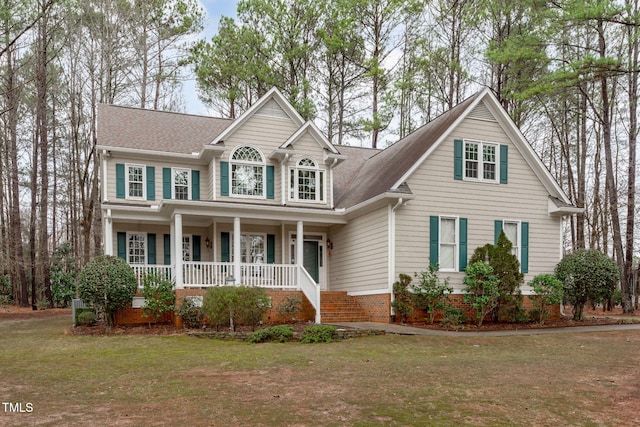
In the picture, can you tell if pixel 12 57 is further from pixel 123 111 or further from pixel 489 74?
pixel 489 74

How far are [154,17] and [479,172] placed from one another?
20.5 meters

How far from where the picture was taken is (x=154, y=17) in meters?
29.5

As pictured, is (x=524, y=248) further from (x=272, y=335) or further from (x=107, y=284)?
(x=107, y=284)

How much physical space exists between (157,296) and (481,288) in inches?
363

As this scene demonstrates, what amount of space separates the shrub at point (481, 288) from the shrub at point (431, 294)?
0.62 m

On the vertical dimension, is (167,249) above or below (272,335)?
above

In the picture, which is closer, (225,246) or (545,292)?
(545,292)

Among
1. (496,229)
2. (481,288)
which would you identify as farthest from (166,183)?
(496,229)

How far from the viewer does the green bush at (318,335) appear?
12.3 meters

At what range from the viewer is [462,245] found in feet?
55.9

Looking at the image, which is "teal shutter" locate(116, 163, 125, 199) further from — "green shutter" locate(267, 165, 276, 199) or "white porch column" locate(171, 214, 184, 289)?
"green shutter" locate(267, 165, 276, 199)

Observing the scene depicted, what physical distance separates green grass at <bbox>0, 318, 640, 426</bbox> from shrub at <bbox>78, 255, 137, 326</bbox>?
75.7 inches

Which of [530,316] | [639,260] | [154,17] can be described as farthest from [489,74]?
[154,17]

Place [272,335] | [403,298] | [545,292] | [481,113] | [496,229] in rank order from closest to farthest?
[272,335] < [403,298] < [545,292] < [496,229] < [481,113]
